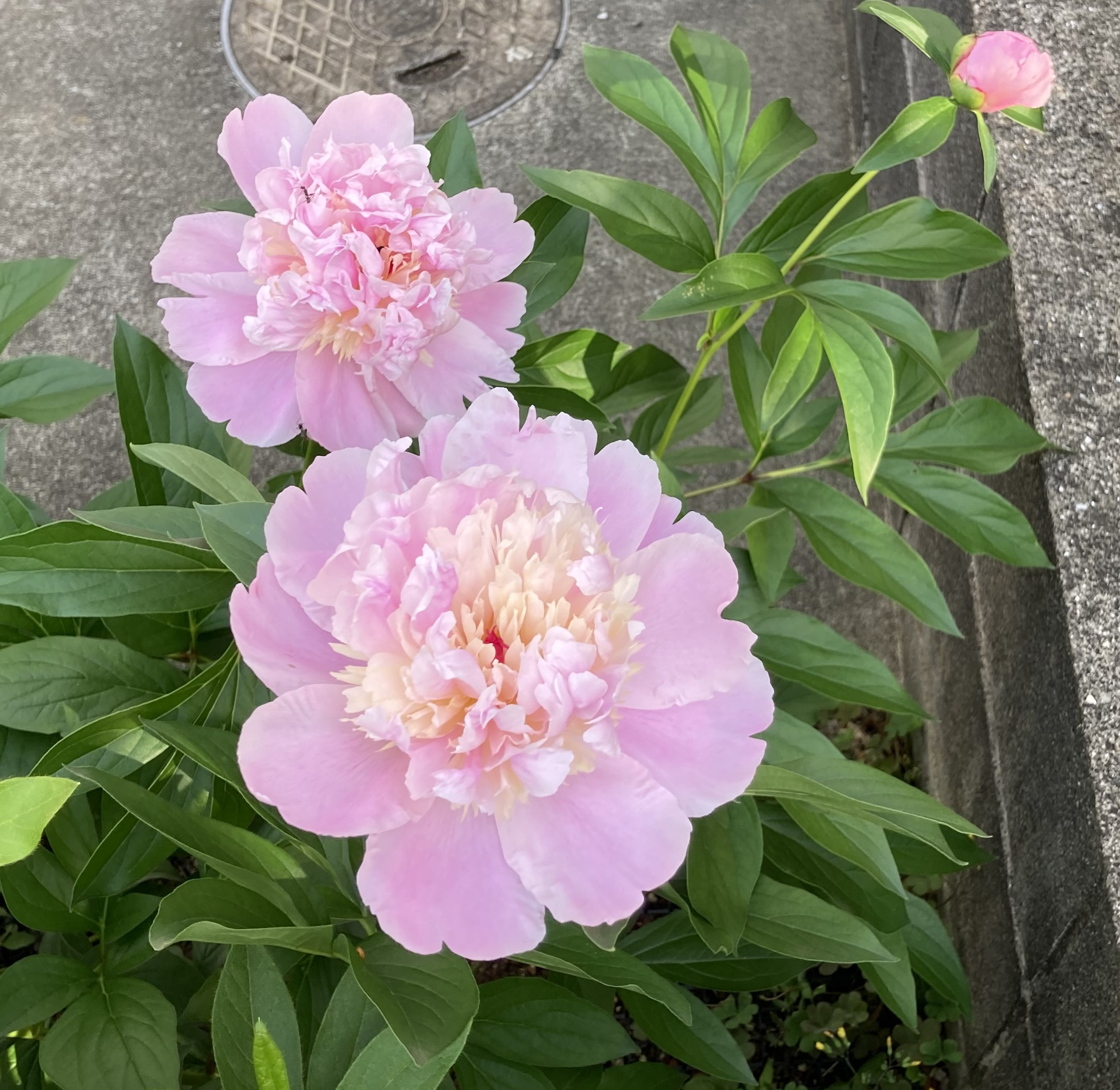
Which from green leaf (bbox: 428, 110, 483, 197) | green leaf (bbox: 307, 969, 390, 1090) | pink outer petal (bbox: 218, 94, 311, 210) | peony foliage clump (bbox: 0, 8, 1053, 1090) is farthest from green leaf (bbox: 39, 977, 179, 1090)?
green leaf (bbox: 428, 110, 483, 197)

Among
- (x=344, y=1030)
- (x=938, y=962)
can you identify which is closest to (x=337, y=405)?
(x=344, y=1030)

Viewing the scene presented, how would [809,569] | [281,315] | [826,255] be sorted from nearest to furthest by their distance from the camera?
[281,315]
[826,255]
[809,569]

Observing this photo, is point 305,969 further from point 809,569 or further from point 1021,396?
point 809,569

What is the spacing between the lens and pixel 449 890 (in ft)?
1.56

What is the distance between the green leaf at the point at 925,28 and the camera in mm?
713

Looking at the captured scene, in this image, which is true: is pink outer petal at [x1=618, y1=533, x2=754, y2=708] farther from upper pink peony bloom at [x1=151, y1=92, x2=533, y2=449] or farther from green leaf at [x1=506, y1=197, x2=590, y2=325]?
green leaf at [x1=506, y1=197, x2=590, y2=325]

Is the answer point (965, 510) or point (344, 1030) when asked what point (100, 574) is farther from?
point (965, 510)

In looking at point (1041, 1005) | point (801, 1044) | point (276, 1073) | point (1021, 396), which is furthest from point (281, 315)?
point (801, 1044)

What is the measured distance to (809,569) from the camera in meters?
1.75

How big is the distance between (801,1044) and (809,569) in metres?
0.77

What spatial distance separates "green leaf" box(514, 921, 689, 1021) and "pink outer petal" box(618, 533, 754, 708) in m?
0.21

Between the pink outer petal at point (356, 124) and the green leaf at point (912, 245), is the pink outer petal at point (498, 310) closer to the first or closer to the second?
the pink outer petal at point (356, 124)

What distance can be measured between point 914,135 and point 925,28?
10 cm

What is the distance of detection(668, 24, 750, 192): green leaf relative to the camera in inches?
38.0
